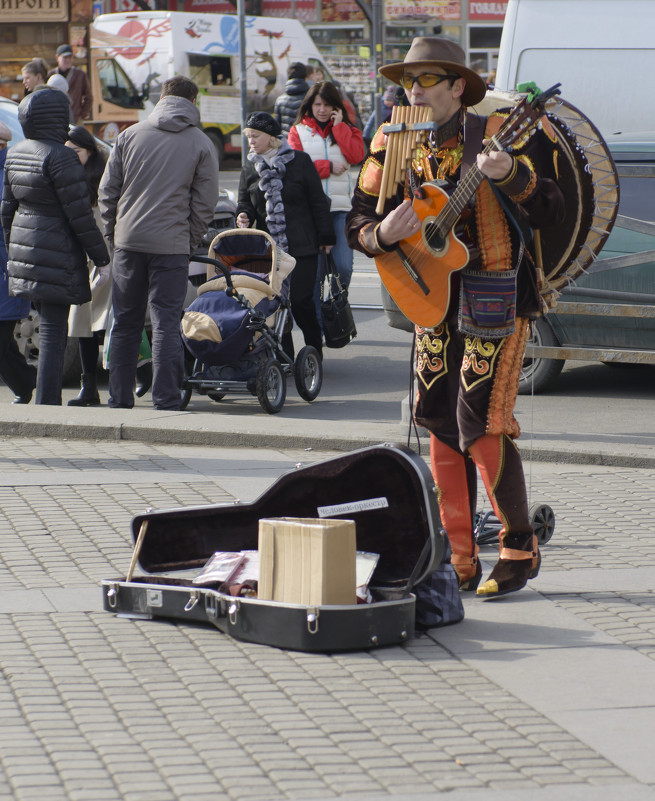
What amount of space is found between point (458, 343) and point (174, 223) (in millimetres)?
3736

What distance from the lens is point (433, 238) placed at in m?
5.02

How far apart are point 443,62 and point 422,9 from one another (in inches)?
1286

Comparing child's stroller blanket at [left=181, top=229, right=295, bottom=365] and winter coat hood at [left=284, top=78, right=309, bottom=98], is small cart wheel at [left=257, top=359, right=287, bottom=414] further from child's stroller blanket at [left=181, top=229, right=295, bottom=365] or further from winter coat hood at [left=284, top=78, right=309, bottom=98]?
winter coat hood at [left=284, top=78, right=309, bottom=98]

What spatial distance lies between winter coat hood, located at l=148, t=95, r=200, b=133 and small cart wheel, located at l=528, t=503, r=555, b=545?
375 centimetres

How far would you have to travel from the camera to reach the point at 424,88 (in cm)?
503

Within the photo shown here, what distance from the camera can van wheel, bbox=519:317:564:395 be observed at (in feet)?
32.0

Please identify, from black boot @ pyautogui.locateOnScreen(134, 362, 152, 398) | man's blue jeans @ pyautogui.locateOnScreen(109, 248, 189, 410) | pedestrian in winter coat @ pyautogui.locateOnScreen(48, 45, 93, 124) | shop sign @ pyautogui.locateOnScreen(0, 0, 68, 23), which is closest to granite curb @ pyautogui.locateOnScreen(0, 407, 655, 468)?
man's blue jeans @ pyautogui.locateOnScreen(109, 248, 189, 410)

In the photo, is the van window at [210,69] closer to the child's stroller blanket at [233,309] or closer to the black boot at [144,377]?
the black boot at [144,377]

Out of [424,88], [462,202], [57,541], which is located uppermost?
[424,88]

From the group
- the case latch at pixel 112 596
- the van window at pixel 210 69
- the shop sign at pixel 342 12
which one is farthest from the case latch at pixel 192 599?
the shop sign at pixel 342 12

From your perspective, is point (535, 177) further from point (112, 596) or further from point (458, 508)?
point (112, 596)

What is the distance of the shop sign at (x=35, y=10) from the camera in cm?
2952

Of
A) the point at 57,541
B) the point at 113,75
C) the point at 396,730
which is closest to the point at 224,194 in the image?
the point at 57,541

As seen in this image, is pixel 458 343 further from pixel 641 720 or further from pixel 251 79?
pixel 251 79
